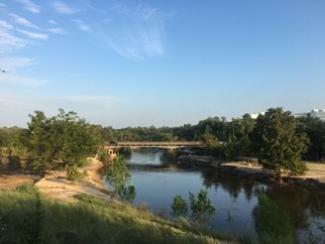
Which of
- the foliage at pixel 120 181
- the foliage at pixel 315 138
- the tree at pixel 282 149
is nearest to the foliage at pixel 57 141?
the foliage at pixel 120 181

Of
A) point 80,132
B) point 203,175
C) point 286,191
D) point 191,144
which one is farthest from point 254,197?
point 191,144

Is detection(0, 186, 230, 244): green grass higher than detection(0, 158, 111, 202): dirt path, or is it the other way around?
detection(0, 186, 230, 244): green grass

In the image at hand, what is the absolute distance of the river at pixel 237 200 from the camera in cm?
3034

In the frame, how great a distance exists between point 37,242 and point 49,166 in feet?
132

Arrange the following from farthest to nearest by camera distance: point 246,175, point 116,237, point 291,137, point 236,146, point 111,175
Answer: point 236,146
point 246,175
point 291,137
point 111,175
point 116,237

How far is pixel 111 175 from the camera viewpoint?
1581 inches

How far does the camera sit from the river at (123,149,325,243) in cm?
3034

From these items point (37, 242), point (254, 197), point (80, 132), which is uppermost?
point (80, 132)

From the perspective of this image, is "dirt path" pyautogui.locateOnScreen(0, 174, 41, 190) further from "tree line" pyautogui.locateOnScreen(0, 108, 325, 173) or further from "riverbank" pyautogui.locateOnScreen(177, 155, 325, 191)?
"riverbank" pyautogui.locateOnScreen(177, 155, 325, 191)

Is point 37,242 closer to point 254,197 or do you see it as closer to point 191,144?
point 254,197

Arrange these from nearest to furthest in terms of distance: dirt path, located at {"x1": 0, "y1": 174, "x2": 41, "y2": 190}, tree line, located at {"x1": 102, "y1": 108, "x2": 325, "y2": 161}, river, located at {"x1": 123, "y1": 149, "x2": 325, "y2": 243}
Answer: river, located at {"x1": 123, "y1": 149, "x2": 325, "y2": 243} < dirt path, located at {"x1": 0, "y1": 174, "x2": 41, "y2": 190} < tree line, located at {"x1": 102, "y1": 108, "x2": 325, "y2": 161}

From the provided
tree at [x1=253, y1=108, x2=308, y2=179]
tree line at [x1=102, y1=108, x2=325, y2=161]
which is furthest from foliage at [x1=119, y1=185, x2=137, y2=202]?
tree line at [x1=102, y1=108, x2=325, y2=161]

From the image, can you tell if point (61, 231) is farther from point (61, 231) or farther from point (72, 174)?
point (72, 174)

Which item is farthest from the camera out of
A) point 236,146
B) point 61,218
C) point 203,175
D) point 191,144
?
point 191,144
